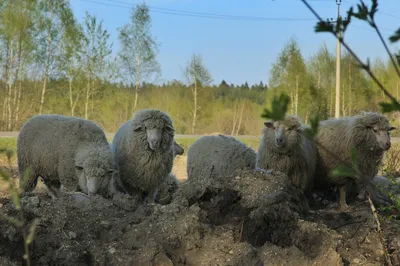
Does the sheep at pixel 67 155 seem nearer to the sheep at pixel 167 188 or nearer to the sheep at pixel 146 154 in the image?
the sheep at pixel 146 154

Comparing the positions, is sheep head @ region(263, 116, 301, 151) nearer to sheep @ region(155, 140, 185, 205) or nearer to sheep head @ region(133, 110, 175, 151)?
sheep head @ region(133, 110, 175, 151)

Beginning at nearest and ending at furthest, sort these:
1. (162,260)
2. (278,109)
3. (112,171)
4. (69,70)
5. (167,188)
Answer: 1. (278,109)
2. (162,260)
3. (112,171)
4. (167,188)
5. (69,70)

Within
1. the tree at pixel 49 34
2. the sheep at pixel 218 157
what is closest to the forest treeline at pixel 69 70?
the tree at pixel 49 34

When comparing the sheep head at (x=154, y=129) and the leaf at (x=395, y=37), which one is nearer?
the leaf at (x=395, y=37)

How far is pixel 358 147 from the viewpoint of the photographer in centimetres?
805

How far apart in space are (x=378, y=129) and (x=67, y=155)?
466cm

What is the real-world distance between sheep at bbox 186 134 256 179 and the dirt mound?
3579 millimetres

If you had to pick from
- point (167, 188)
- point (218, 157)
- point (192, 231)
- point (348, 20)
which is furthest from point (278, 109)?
point (167, 188)

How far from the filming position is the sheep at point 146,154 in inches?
315

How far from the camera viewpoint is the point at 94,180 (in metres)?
7.59

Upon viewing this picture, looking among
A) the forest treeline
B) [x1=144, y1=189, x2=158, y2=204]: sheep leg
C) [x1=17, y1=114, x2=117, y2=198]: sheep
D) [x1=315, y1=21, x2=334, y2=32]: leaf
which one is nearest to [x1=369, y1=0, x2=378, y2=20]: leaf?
[x1=315, y1=21, x2=334, y2=32]: leaf

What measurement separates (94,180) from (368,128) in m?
4.13

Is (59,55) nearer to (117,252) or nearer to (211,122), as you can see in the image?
(211,122)

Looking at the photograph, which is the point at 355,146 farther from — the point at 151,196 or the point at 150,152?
the point at 151,196
